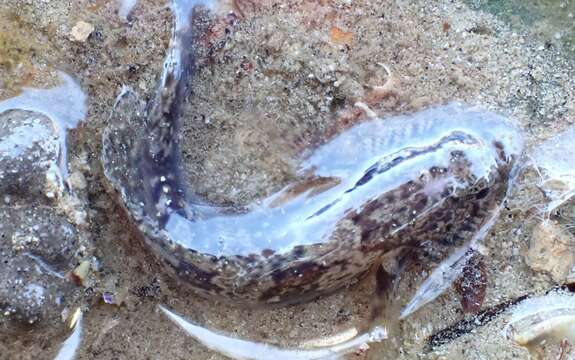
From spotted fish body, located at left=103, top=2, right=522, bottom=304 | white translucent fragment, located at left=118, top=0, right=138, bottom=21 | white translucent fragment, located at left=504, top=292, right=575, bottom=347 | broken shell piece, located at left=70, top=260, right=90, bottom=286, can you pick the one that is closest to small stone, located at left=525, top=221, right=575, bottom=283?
white translucent fragment, located at left=504, top=292, right=575, bottom=347

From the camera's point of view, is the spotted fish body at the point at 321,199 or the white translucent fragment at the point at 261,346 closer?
the spotted fish body at the point at 321,199

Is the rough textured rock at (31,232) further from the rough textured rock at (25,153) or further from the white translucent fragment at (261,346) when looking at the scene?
the white translucent fragment at (261,346)

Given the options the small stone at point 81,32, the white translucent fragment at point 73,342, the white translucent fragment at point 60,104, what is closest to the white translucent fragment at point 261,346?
the white translucent fragment at point 73,342

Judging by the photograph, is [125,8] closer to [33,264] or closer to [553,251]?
[33,264]

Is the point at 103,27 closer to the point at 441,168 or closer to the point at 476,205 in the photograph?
the point at 441,168

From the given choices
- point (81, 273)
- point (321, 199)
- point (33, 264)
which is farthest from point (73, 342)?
point (321, 199)

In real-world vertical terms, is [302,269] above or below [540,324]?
above

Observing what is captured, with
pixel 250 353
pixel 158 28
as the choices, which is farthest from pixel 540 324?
pixel 158 28
